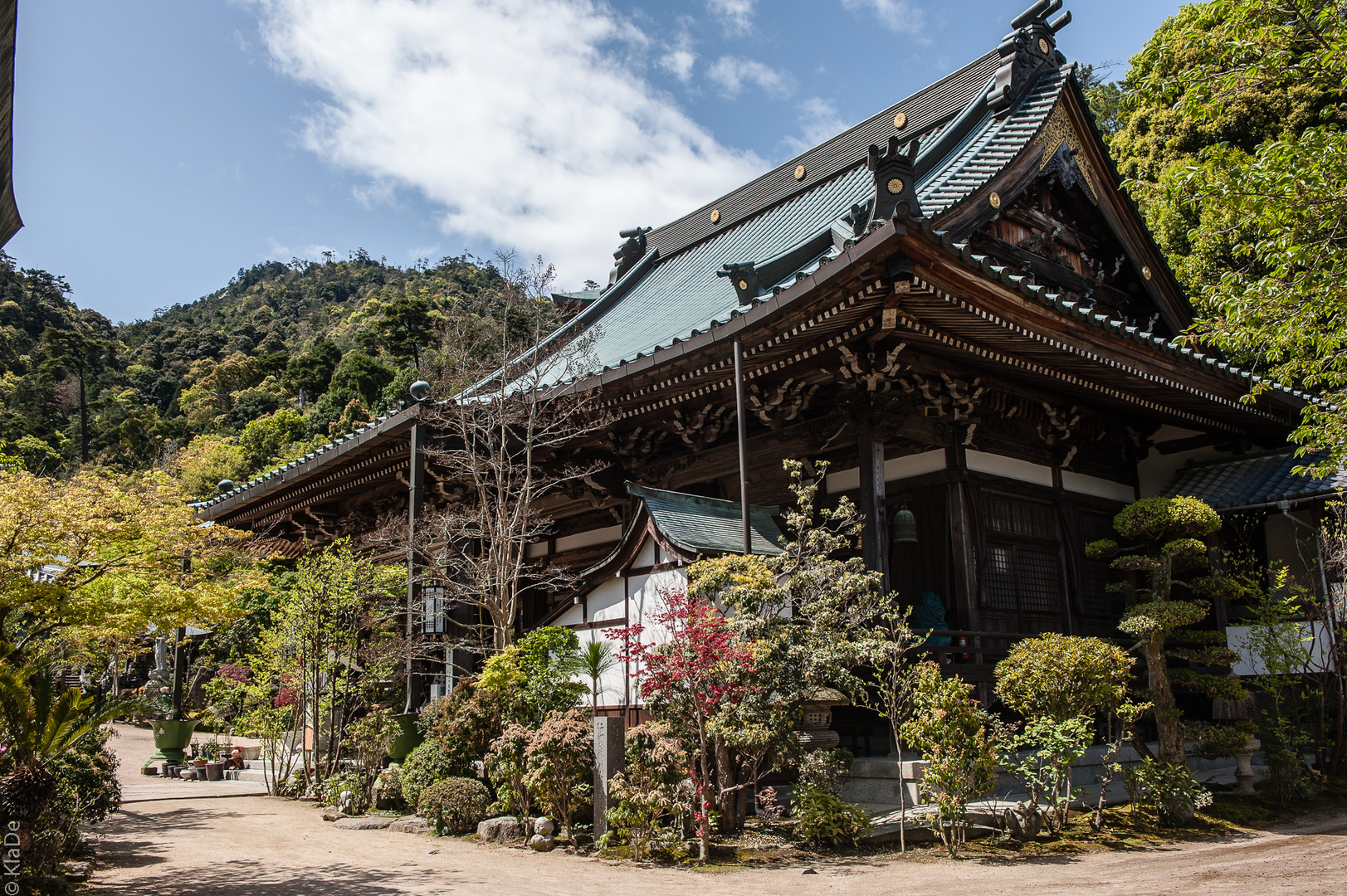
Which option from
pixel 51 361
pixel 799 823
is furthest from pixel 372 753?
pixel 51 361

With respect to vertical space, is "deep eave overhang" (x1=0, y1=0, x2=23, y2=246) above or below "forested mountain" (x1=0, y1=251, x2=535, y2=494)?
below

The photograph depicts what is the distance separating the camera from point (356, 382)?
4947 cm

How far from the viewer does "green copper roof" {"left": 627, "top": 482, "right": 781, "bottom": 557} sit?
336 inches

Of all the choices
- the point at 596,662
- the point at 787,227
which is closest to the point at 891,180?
the point at 596,662

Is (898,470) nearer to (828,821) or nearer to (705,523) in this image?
(705,523)

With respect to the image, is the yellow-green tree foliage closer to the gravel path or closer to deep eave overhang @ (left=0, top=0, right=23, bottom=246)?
the gravel path

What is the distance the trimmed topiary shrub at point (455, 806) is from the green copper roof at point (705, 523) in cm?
305

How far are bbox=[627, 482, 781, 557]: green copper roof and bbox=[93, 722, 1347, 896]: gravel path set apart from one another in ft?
9.75

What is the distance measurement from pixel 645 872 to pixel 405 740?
4.59 meters

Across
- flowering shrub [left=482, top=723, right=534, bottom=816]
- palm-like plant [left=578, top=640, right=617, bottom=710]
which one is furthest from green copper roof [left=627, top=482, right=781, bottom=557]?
flowering shrub [left=482, top=723, right=534, bottom=816]

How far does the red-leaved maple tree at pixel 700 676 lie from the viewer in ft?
22.2

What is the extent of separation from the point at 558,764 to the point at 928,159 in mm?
9539

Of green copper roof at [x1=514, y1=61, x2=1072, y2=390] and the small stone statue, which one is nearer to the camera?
the small stone statue

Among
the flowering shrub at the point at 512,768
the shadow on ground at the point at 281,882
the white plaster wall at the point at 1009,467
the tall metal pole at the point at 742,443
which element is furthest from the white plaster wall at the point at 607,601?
the white plaster wall at the point at 1009,467
